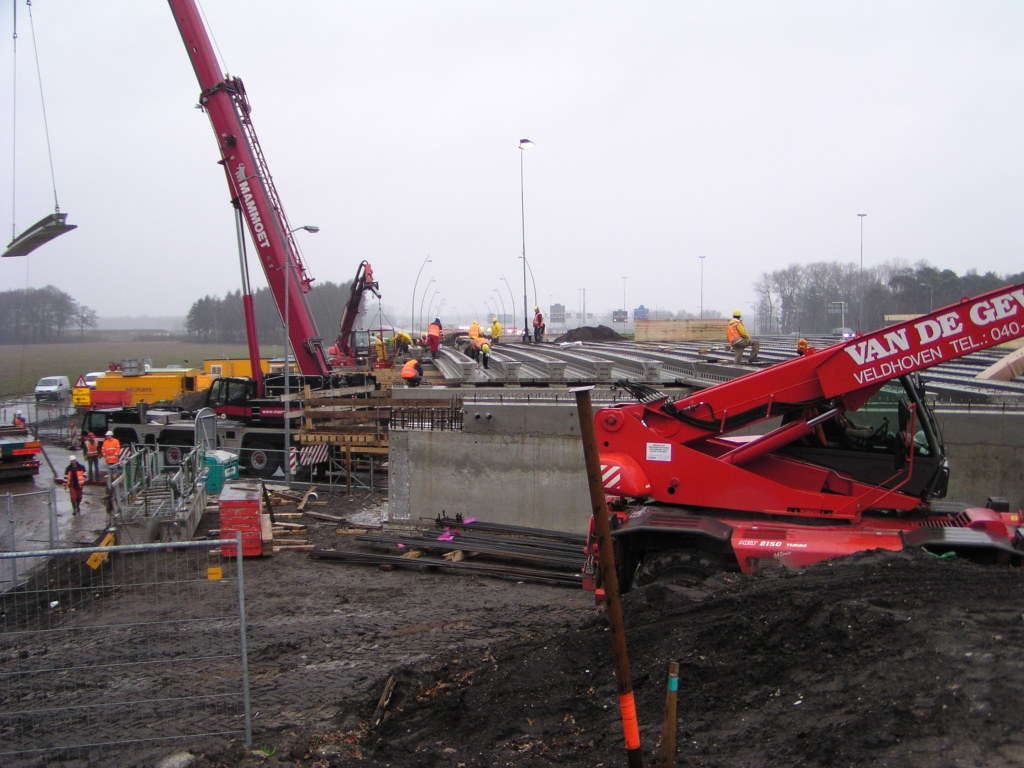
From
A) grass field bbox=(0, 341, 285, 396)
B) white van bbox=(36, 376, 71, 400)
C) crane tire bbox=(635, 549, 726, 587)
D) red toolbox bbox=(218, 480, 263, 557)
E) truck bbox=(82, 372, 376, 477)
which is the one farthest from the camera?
grass field bbox=(0, 341, 285, 396)

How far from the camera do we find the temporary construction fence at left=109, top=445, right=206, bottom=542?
12.8 m

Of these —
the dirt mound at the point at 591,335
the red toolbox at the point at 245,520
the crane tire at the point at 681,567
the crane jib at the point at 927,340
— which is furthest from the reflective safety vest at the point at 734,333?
the dirt mound at the point at 591,335

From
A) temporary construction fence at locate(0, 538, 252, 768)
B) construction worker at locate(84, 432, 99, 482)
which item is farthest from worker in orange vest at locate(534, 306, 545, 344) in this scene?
temporary construction fence at locate(0, 538, 252, 768)

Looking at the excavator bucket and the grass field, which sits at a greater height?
the excavator bucket

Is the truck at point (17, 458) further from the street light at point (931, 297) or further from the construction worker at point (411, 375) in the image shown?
the street light at point (931, 297)

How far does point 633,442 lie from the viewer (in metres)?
8.15

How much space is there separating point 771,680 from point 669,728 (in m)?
1.39

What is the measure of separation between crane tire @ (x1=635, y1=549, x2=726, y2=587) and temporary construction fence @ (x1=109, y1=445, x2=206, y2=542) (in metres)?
8.56

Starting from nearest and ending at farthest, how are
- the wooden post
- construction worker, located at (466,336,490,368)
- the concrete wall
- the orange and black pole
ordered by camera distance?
the orange and black pole < the wooden post < the concrete wall < construction worker, located at (466,336,490,368)

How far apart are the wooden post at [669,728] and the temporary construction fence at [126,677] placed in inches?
127

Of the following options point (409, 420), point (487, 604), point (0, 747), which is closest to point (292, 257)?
point (409, 420)

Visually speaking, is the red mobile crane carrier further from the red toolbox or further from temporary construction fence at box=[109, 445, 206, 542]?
temporary construction fence at box=[109, 445, 206, 542]

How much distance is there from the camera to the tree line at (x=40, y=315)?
63.6 metres

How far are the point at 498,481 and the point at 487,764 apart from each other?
9398mm
